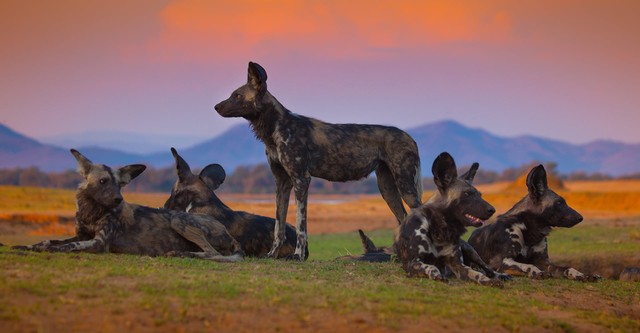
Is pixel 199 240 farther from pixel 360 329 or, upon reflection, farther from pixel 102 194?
pixel 360 329

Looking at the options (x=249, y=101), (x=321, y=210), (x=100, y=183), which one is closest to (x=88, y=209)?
(x=100, y=183)

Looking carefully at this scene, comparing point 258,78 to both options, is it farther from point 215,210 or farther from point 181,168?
point 215,210

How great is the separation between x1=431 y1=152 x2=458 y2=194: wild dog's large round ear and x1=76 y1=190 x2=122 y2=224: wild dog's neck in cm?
422

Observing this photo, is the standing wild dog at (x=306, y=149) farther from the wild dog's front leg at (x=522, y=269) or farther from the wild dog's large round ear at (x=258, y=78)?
the wild dog's front leg at (x=522, y=269)

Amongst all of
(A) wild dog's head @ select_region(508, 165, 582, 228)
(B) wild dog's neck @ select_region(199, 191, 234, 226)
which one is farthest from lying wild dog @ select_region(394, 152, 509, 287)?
(B) wild dog's neck @ select_region(199, 191, 234, 226)

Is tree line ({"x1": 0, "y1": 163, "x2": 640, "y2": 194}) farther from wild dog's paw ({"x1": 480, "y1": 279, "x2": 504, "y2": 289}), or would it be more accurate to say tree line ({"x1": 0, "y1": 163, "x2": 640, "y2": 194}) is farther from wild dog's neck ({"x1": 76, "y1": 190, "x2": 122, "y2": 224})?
wild dog's neck ({"x1": 76, "y1": 190, "x2": 122, "y2": 224})

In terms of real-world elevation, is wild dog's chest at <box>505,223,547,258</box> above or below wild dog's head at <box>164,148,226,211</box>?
below

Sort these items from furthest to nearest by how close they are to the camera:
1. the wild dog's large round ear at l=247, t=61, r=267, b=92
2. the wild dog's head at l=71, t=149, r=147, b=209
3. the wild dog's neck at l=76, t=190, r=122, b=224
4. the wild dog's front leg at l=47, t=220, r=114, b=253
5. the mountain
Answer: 1. the mountain
2. the wild dog's large round ear at l=247, t=61, r=267, b=92
3. the wild dog's neck at l=76, t=190, r=122, b=224
4. the wild dog's head at l=71, t=149, r=147, b=209
5. the wild dog's front leg at l=47, t=220, r=114, b=253

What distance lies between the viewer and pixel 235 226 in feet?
40.3

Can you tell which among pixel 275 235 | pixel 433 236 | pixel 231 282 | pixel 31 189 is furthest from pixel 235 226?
pixel 31 189

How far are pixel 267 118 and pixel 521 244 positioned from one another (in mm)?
4026

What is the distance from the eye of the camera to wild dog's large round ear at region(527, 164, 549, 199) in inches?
440

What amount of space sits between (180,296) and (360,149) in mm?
5512

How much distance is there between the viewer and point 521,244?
11156 mm
